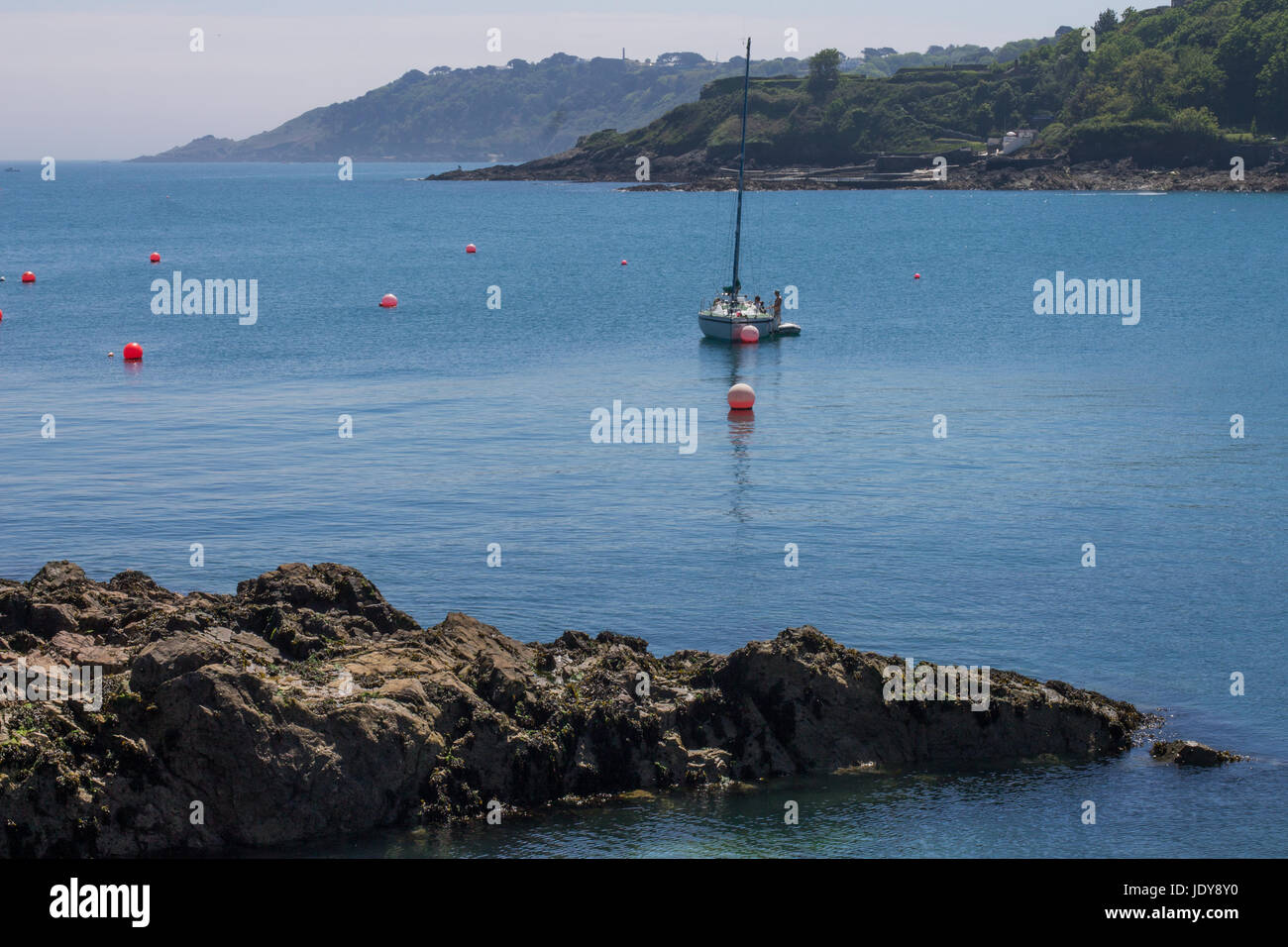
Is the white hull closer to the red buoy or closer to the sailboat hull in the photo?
the sailboat hull

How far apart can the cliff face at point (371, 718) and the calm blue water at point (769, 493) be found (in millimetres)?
763

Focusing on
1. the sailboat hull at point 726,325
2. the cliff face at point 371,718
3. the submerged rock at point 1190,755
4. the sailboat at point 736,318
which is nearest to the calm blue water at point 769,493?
the submerged rock at point 1190,755

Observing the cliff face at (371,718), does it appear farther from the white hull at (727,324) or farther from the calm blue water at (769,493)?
the white hull at (727,324)

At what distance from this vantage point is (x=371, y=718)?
18.3m

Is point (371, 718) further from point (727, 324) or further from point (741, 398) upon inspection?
point (727, 324)

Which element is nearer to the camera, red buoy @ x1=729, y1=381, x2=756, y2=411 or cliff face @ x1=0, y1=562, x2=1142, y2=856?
cliff face @ x1=0, y1=562, x2=1142, y2=856

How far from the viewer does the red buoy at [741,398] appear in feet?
169

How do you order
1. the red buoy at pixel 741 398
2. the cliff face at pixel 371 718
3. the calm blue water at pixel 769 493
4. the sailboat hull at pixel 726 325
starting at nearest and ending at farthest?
the cliff face at pixel 371 718 → the calm blue water at pixel 769 493 → the red buoy at pixel 741 398 → the sailboat hull at pixel 726 325

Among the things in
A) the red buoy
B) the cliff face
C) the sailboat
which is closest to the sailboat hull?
the sailboat

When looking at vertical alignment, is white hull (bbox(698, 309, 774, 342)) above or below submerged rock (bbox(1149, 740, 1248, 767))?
above

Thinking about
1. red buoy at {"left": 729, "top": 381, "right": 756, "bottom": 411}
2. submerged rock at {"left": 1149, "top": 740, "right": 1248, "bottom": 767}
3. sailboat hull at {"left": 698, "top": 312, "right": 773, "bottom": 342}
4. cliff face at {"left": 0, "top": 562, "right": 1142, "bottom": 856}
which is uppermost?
sailboat hull at {"left": 698, "top": 312, "right": 773, "bottom": 342}

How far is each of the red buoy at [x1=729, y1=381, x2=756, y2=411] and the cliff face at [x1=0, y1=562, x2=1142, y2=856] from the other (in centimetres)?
2949

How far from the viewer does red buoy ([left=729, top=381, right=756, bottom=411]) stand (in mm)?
51562
